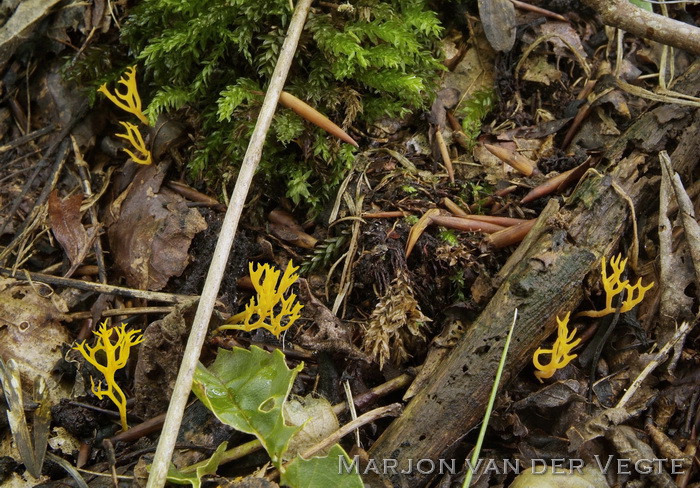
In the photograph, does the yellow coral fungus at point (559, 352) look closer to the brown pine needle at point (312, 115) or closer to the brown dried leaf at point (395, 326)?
the brown dried leaf at point (395, 326)

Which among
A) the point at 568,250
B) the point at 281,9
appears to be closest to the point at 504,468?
the point at 568,250

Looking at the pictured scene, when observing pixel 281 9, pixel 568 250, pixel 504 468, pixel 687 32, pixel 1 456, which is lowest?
pixel 1 456

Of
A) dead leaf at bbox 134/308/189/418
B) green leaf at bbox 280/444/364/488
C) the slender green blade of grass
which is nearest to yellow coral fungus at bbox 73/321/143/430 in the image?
dead leaf at bbox 134/308/189/418

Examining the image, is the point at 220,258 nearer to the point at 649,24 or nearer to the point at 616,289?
the point at 616,289

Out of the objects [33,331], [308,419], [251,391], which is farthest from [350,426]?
[33,331]

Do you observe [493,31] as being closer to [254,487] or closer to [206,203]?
[206,203]

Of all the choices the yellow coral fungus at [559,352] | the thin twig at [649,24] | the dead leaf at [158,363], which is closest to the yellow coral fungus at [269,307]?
the dead leaf at [158,363]
